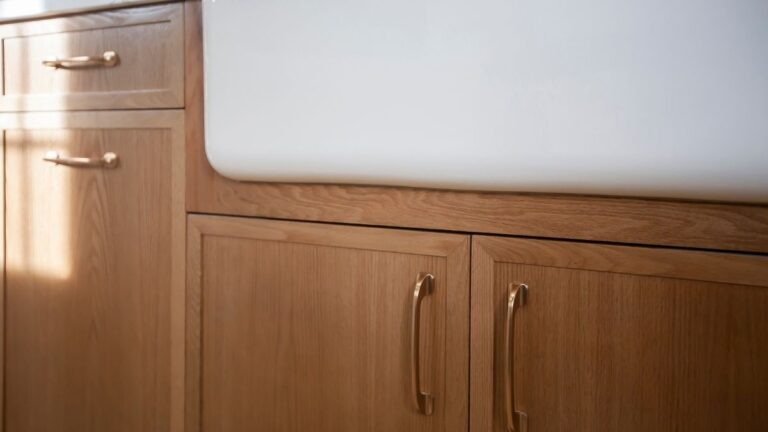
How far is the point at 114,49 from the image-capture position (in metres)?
0.98

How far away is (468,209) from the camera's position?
73 cm

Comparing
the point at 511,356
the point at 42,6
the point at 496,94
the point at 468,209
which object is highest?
the point at 42,6

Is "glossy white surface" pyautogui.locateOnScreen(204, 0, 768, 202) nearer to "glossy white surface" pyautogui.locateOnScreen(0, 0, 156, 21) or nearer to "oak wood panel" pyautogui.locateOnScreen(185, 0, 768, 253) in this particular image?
"oak wood panel" pyautogui.locateOnScreen(185, 0, 768, 253)

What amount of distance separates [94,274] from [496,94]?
716 mm

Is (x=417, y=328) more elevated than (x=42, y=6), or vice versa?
(x=42, y=6)

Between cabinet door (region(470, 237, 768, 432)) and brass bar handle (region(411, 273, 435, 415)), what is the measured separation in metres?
0.06

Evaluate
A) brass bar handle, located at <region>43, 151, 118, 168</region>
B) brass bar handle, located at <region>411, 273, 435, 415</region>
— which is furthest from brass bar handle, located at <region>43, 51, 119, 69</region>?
brass bar handle, located at <region>411, 273, 435, 415</region>

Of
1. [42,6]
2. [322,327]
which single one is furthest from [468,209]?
[42,6]

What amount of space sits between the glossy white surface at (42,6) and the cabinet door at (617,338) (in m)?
0.70

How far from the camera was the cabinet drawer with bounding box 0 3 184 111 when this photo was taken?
3.07 feet

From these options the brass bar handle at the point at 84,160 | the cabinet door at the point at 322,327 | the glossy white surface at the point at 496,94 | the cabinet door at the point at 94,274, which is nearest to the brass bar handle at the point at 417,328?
the cabinet door at the point at 322,327

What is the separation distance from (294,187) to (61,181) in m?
0.45

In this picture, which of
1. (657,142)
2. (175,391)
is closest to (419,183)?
(657,142)

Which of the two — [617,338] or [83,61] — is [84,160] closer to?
[83,61]
